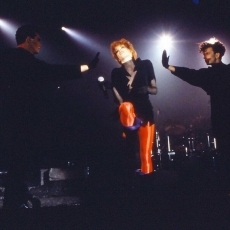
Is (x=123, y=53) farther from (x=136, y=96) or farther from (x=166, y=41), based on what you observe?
(x=166, y=41)

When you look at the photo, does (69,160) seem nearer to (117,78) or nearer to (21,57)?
(117,78)

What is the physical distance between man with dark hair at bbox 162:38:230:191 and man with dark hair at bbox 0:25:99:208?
165 cm

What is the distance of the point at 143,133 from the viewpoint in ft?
11.6

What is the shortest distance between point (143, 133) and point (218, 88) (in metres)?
1.07

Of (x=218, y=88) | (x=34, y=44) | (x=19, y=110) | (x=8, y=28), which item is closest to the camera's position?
(x=19, y=110)

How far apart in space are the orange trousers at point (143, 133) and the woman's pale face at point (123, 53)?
0.68m

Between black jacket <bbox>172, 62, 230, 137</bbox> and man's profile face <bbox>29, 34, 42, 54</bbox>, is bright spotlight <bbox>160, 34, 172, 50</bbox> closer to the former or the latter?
black jacket <bbox>172, 62, 230, 137</bbox>

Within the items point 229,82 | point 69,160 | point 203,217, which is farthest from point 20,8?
point 203,217

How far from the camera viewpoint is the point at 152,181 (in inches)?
139

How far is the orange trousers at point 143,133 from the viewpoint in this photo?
11.4 feet

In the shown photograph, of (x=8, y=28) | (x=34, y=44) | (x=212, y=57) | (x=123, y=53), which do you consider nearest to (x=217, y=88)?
(x=212, y=57)

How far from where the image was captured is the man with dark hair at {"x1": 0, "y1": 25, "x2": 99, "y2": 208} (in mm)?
2936

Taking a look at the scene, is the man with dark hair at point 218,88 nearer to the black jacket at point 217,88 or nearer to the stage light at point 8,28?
the black jacket at point 217,88

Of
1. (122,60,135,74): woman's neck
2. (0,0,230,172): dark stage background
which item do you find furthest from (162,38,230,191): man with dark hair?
(0,0,230,172): dark stage background
